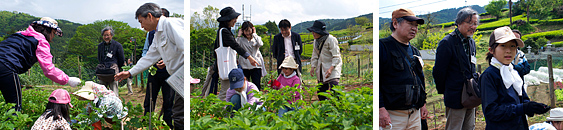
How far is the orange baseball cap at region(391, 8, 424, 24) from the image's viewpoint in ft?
7.38

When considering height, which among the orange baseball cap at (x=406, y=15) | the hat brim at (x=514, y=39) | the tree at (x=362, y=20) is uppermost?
the tree at (x=362, y=20)

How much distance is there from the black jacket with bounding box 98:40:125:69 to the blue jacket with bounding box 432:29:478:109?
3977 mm

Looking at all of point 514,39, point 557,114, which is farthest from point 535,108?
point 557,114

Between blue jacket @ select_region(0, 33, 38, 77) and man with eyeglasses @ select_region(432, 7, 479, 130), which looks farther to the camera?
blue jacket @ select_region(0, 33, 38, 77)

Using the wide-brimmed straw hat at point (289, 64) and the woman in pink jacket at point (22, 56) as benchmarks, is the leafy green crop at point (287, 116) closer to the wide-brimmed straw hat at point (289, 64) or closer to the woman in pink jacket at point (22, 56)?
the wide-brimmed straw hat at point (289, 64)

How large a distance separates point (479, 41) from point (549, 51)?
0.74m

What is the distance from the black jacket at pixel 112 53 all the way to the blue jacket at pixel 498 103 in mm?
4310

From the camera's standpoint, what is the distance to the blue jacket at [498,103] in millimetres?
2339

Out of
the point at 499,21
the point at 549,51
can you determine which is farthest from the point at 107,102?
the point at 549,51

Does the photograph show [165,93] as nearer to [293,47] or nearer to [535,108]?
[293,47]

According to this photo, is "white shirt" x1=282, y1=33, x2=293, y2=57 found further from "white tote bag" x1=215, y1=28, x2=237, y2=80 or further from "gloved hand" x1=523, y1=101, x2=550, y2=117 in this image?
"gloved hand" x1=523, y1=101, x2=550, y2=117

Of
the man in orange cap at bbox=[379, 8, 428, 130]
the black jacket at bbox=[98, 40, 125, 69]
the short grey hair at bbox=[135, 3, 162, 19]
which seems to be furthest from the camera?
the black jacket at bbox=[98, 40, 125, 69]

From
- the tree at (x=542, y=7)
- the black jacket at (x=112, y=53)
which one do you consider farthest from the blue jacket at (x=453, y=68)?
the black jacket at (x=112, y=53)

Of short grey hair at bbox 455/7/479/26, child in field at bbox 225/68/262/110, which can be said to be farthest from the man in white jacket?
short grey hair at bbox 455/7/479/26
